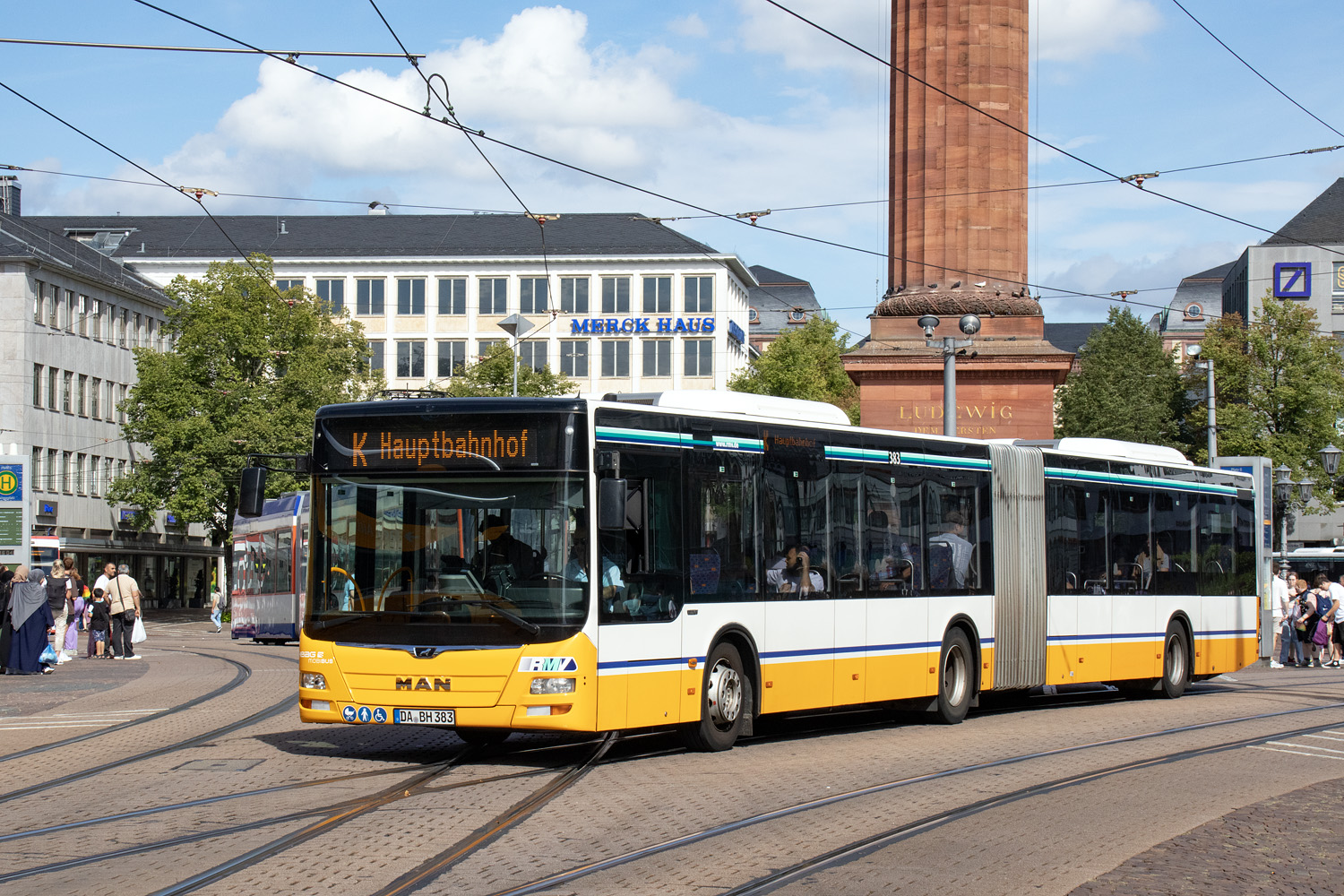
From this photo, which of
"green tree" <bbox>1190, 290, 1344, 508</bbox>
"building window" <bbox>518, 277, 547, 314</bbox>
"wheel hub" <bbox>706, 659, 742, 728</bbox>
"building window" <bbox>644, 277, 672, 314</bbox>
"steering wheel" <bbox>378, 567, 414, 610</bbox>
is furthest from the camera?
"building window" <bbox>518, 277, 547, 314</bbox>

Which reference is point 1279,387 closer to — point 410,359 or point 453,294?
point 453,294

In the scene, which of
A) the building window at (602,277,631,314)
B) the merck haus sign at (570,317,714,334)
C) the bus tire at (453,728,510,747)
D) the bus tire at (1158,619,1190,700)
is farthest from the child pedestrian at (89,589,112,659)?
the building window at (602,277,631,314)

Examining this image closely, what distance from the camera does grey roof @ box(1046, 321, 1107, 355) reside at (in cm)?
16225

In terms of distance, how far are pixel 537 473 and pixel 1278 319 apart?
56388 mm

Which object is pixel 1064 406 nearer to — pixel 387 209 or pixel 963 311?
pixel 387 209

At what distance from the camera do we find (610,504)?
39.0 ft

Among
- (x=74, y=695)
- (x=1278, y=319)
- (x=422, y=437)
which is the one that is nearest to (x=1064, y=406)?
(x=1278, y=319)

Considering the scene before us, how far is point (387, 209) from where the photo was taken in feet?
345

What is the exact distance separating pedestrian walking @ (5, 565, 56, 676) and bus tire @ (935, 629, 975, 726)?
554 inches

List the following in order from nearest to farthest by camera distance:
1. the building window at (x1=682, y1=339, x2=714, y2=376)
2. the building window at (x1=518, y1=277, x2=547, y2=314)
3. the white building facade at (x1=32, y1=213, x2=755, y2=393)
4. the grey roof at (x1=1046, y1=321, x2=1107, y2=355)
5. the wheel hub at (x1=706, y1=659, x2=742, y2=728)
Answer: the wheel hub at (x1=706, y1=659, x2=742, y2=728) < the building window at (x1=682, y1=339, x2=714, y2=376) < the white building facade at (x1=32, y1=213, x2=755, y2=393) < the building window at (x1=518, y1=277, x2=547, y2=314) < the grey roof at (x1=1046, y1=321, x2=1107, y2=355)

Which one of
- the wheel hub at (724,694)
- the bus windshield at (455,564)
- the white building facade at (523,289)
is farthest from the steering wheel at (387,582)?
the white building facade at (523,289)

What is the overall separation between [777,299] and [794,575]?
13966 centimetres

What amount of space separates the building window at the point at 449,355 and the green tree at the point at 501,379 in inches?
569

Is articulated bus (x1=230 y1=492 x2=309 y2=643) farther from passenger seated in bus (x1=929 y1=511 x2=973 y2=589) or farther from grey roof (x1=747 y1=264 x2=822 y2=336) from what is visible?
grey roof (x1=747 y1=264 x2=822 y2=336)
